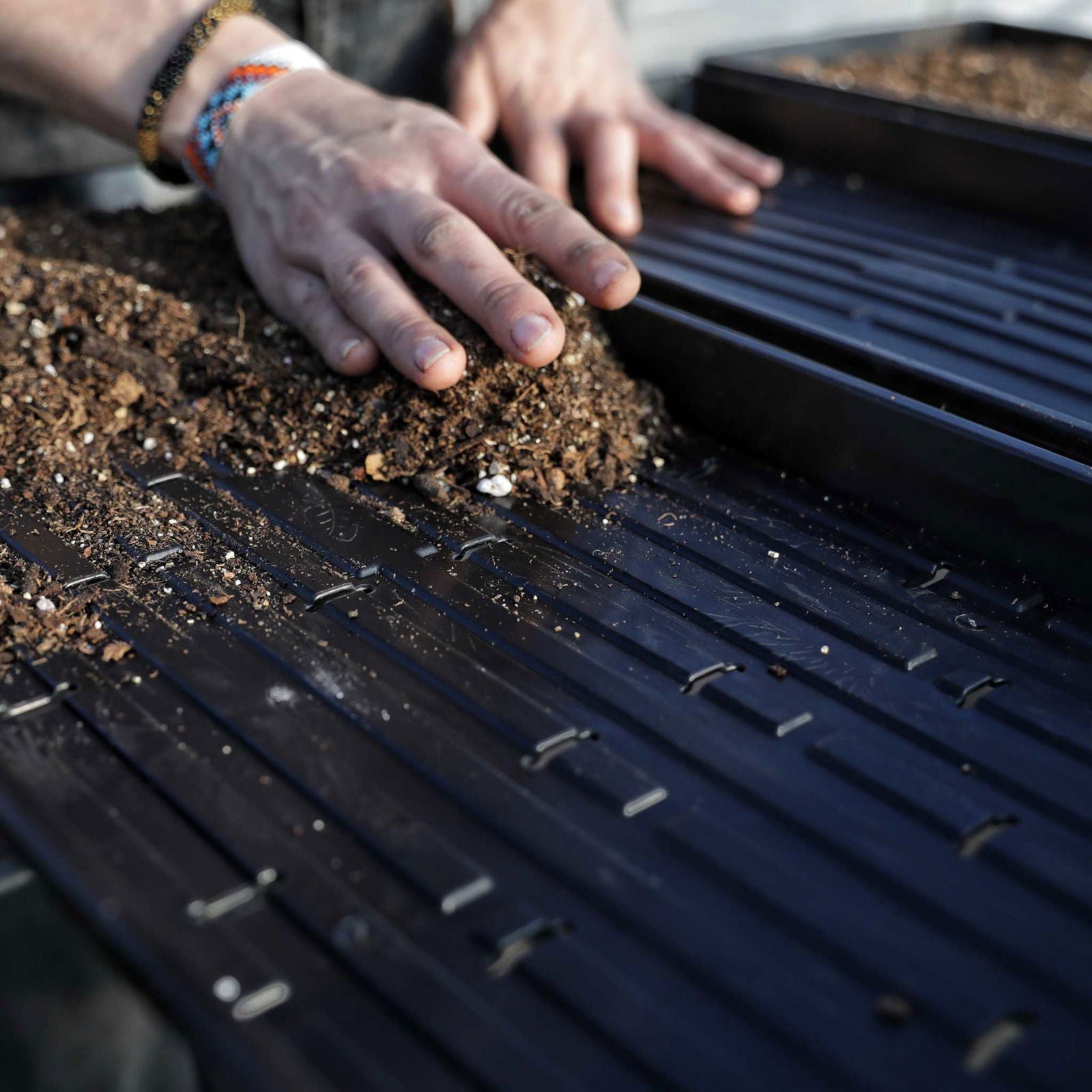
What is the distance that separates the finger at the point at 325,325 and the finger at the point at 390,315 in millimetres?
16

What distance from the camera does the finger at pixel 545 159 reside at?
2.03 m

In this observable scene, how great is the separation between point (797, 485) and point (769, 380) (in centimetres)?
14

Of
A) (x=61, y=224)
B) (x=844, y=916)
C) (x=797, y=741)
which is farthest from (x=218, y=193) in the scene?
(x=844, y=916)

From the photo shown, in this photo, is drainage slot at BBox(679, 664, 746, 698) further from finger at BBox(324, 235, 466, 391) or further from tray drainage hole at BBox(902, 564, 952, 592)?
finger at BBox(324, 235, 466, 391)

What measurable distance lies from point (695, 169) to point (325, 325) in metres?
0.90

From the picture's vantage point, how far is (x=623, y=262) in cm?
142

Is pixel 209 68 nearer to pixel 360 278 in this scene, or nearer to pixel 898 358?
pixel 360 278

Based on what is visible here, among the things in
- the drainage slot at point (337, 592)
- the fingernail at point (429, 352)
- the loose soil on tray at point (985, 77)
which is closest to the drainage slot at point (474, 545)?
the drainage slot at point (337, 592)

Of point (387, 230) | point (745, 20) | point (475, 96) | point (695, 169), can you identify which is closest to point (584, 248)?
point (387, 230)

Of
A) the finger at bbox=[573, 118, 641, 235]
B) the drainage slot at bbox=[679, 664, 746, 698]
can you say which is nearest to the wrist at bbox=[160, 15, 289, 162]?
the finger at bbox=[573, 118, 641, 235]

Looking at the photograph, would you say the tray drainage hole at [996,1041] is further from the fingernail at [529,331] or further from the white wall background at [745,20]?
the white wall background at [745,20]

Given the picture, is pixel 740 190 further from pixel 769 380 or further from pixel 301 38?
pixel 301 38

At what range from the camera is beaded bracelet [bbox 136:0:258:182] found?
1.68 m

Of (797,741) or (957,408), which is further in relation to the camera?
(957,408)
